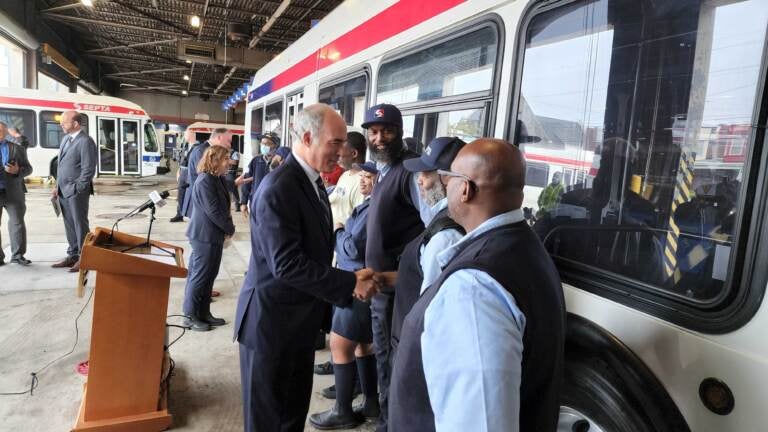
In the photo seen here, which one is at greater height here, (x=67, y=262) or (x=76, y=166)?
(x=76, y=166)

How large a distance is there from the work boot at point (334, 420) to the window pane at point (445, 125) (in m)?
1.70

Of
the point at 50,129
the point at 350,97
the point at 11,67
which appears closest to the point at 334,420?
the point at 350,97

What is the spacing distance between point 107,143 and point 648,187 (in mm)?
18353

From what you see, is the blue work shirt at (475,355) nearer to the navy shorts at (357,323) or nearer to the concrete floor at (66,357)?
the navy shorts at (357,323)

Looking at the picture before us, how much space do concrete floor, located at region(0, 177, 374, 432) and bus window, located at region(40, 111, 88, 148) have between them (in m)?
10.3

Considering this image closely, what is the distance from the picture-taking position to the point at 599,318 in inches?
67.7

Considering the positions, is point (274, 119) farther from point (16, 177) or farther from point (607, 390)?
point (607, 390)

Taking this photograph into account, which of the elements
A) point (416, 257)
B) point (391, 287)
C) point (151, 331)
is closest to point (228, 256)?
point (151, 331)

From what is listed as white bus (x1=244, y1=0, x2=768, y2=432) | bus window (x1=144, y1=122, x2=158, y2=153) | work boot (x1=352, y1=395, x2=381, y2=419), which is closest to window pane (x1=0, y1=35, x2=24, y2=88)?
bus window (x1=144, y1=122, x2=158, y2=153)

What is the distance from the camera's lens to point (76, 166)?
205 inches

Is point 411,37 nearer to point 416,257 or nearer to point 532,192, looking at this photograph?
point 532,192

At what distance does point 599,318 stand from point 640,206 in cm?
43

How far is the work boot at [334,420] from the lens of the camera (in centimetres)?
270

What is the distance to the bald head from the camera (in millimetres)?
1026
